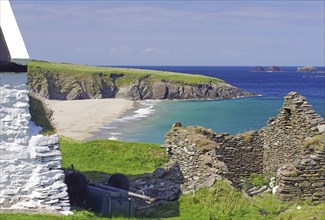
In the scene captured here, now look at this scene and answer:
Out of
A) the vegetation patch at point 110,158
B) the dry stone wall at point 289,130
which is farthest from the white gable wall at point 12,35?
the dry stone wall at point 289,130

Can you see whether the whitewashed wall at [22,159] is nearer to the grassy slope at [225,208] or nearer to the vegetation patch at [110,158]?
the grassy slope at [225,208]

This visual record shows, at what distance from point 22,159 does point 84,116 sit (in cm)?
8726

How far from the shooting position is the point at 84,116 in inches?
4011

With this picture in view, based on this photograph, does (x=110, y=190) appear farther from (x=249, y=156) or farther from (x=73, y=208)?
(x=249, y=156)

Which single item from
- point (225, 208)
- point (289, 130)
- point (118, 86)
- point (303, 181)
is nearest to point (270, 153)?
point (289, 130)

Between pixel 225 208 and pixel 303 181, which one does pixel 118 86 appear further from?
pixel 225 208

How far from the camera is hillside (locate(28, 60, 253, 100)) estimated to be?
155 meters

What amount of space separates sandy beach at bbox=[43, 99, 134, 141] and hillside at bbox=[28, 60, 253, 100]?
22.3 metres

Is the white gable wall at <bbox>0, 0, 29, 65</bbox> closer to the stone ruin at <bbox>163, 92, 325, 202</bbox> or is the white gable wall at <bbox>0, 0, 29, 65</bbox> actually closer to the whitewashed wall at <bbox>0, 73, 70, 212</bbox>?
the whitewashed wall at <bbox>0, 73, 70, 212</bbox>

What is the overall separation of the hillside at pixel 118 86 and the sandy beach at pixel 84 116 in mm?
22250

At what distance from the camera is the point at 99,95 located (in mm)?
156500

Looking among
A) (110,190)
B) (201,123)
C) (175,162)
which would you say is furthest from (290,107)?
(201,123)

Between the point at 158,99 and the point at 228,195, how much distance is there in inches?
5522

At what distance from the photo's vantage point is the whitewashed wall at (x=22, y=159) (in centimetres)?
1504
